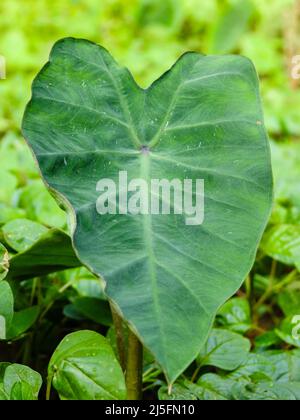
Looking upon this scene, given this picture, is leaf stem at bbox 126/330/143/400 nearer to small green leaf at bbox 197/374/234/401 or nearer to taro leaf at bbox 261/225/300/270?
small green leaf at bbox 197/374/234/401

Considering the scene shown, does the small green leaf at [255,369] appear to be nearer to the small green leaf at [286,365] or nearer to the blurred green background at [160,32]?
the small green leaf at [286,365]

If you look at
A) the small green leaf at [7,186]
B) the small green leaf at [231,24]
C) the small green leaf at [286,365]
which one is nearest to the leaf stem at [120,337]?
the small green leaf at [286,365]

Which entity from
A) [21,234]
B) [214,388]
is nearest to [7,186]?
[21,234]

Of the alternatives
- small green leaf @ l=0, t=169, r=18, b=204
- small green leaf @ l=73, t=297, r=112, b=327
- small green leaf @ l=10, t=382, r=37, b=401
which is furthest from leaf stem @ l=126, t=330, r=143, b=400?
small green leaf @ l=0, t=169, r=18, b=204

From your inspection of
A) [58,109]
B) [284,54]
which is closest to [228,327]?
[58,109]

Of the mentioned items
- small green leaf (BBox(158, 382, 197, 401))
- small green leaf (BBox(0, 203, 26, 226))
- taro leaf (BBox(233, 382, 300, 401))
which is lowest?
taro leaf (BBox(233, 382, 300, 401))

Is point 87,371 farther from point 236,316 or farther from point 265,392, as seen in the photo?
point 236,316
